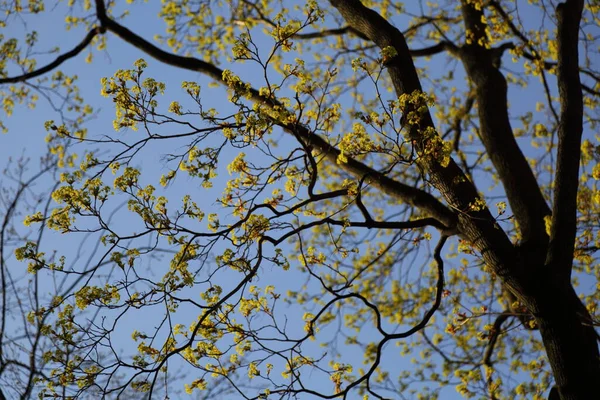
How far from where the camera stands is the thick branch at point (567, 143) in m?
4.54

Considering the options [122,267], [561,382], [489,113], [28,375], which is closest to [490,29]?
[489,113]

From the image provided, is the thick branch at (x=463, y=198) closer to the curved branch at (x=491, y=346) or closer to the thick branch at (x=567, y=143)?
the thick branch at (x=567, y=143)

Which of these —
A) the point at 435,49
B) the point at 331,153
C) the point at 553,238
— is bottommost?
the point at 553,238

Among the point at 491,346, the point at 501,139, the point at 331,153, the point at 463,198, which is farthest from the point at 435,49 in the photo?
the point at 463,198

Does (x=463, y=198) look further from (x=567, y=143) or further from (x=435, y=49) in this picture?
(x=435, y=49)

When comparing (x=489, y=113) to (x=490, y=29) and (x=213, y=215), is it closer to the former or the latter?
(x=490, y=29)

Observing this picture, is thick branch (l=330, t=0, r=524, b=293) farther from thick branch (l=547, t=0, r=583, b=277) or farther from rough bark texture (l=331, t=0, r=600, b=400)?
thick branch (l=547, t=0, r=583, b=277)

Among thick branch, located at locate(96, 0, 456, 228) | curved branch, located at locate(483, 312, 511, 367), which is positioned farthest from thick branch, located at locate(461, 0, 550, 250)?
curved branch, located at locate(483, 312, 511, 367)

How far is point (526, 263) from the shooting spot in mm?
4562

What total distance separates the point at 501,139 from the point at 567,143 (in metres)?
1.69

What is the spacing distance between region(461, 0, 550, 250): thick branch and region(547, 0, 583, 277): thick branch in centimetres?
53

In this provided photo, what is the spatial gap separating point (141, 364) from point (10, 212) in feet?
8.38

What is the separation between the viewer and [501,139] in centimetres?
648

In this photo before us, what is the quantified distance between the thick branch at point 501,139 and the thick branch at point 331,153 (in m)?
0.90
